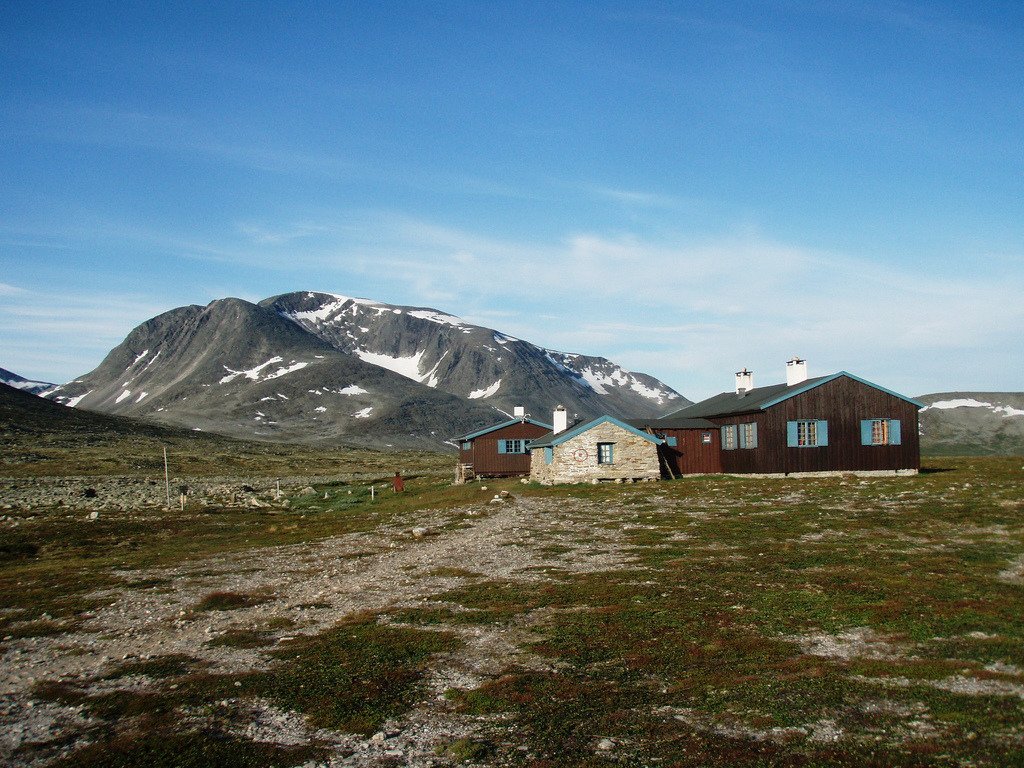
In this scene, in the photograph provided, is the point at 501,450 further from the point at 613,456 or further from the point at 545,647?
the point at 545,647

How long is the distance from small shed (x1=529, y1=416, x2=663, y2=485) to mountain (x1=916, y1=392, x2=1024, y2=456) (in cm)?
6262

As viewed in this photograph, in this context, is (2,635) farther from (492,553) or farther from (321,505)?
(321,505)

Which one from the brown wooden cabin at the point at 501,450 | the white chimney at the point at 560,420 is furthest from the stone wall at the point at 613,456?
the brown wooden cabin at the point at 501,450

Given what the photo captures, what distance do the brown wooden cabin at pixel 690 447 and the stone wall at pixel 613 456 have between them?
359 centimetres

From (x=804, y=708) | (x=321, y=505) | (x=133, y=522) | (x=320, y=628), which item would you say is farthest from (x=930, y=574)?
(x=321, y=505)

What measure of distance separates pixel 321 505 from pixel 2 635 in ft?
122

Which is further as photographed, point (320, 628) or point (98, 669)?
point (320, 628)

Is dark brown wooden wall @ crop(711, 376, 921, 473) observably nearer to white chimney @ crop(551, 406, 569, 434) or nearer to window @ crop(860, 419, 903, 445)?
window @ crop(860, 419, 903, 445)

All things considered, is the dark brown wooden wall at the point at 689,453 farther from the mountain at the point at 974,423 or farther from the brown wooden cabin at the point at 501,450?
the mountain at the point at 974,423

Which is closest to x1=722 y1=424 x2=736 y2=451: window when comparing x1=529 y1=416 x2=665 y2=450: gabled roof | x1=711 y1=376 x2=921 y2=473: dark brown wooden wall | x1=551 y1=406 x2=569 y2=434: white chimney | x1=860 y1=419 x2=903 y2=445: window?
x1=711 y1=376 x2=921 y2=473: dark brown wooden wall

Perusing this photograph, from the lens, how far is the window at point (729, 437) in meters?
51.7

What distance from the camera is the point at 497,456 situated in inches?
2758

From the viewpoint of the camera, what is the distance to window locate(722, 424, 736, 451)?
170ft

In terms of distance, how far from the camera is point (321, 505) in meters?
52.5
